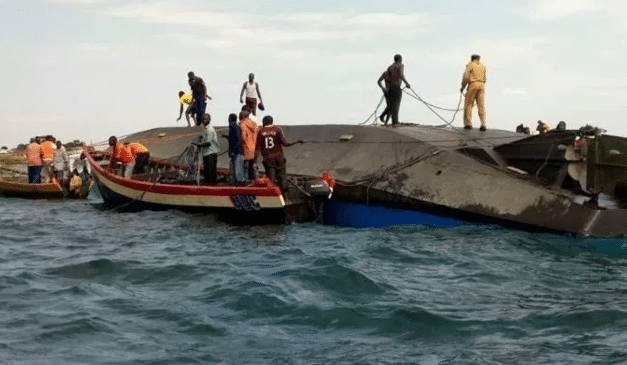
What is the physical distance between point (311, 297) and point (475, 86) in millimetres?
11733

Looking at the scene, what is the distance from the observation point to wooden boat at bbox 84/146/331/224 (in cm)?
1750

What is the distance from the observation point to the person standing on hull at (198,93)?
26.0 meters

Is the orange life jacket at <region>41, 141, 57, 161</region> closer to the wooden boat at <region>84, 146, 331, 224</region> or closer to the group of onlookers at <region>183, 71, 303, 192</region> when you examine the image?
the wooden boat at <region>84, 146, 331, 224</region>

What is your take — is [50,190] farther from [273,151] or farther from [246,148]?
[273,151]

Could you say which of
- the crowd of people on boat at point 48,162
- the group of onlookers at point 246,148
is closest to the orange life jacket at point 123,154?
the group of onlookers at point 246,148

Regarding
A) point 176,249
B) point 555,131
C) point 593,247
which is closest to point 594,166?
point 555,131

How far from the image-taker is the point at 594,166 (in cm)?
1764

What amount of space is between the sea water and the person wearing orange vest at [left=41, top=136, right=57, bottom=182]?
436 inches

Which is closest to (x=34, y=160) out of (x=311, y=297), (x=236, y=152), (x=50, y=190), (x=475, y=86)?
(x=50, y=190)

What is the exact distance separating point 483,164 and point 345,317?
29.5 ft

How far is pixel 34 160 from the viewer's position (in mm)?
28156

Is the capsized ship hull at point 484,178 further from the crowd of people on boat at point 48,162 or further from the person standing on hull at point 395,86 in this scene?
the crowd of people on boat at point 48,162

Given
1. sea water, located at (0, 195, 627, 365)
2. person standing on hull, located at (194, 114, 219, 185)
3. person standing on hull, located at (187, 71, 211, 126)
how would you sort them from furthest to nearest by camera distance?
person standing on hull, located at (187, 71, 211, 126)
person standing on hull, located at (194, 114, 219, 185)
sea water, located at (0, 195, 627, 365)

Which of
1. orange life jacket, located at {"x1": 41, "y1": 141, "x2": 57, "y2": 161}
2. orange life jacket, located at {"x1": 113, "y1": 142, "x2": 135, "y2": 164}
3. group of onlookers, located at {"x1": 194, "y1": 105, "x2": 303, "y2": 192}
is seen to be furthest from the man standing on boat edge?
orange life jacket, located at {"x1": 41, "y1": 141, "x2": 57, "y2": 161}
